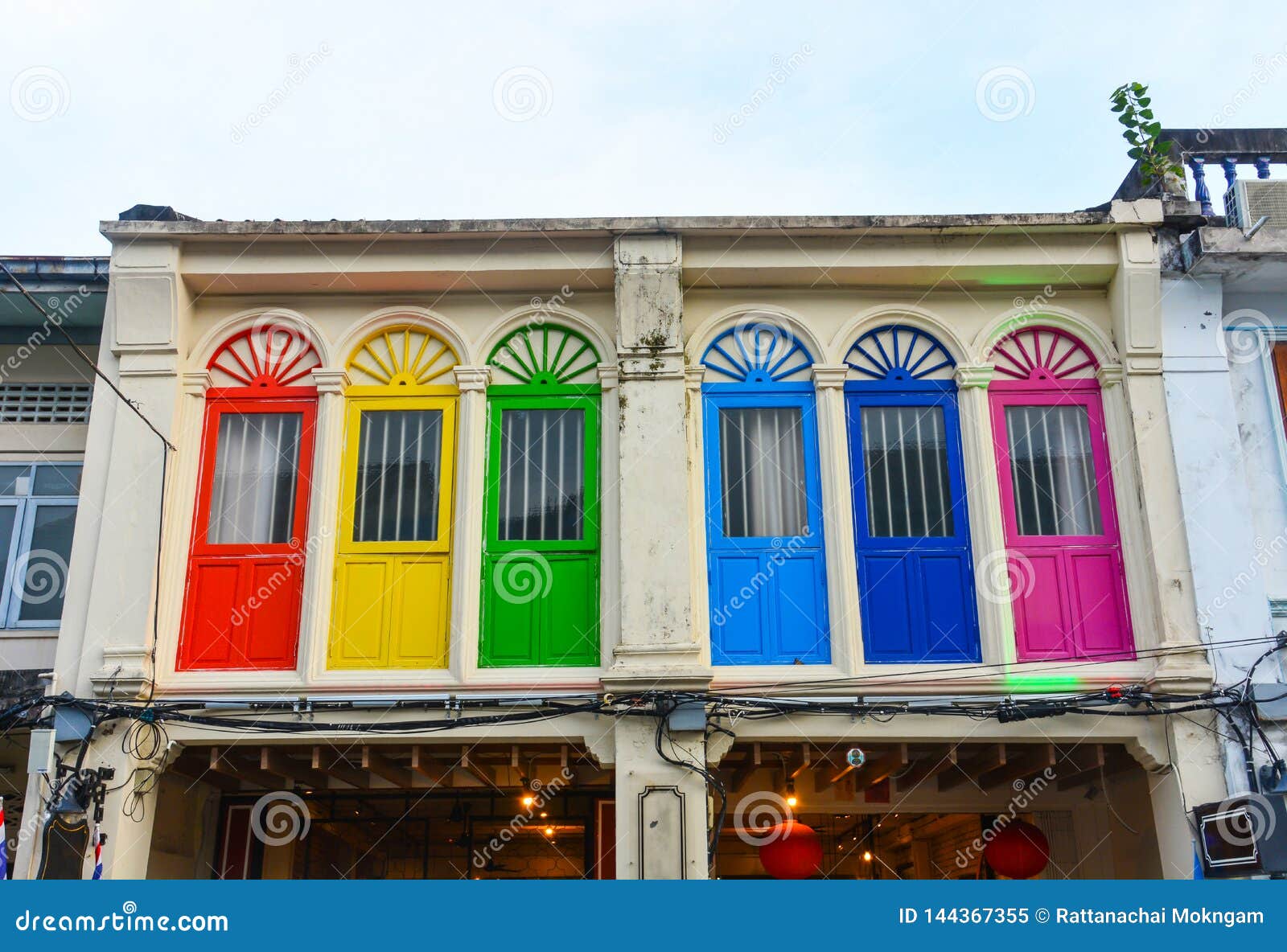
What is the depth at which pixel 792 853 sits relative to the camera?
1054 cm

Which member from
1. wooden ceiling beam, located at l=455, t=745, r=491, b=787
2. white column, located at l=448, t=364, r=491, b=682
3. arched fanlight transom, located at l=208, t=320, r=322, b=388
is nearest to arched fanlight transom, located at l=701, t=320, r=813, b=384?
white column, located at l=448, t=364, r=491, b=682

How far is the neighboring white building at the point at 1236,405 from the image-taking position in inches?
385

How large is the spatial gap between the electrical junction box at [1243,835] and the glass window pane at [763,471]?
388 cm

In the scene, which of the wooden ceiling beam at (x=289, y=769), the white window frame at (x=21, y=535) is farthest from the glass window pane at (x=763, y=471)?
the white window frame at (x=21, y=535)

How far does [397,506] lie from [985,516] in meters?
5.12

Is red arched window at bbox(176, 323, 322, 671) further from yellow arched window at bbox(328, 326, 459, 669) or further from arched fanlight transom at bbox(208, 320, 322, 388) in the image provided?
yellow arched window at bbox(328, 326, 459, 669)

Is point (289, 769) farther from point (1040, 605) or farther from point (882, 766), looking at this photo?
point (1040, 605)

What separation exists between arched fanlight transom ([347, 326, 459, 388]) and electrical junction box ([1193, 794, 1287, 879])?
7.23m

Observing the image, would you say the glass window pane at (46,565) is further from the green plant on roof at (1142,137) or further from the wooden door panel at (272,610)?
the green plant on roof at (1142,137)

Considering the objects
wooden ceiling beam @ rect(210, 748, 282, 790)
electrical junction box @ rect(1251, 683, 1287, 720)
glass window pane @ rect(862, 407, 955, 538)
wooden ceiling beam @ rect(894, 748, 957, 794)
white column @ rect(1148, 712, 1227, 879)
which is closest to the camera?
white column @ rect(1148, 712, 1227, 879)

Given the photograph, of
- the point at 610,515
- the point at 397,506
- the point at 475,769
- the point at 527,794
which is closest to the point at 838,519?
the point at 610,515

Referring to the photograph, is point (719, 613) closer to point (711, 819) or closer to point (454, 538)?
point (711, 819)

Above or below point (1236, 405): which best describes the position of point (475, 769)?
below

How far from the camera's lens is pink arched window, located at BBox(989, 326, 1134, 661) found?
10172 millimetres
